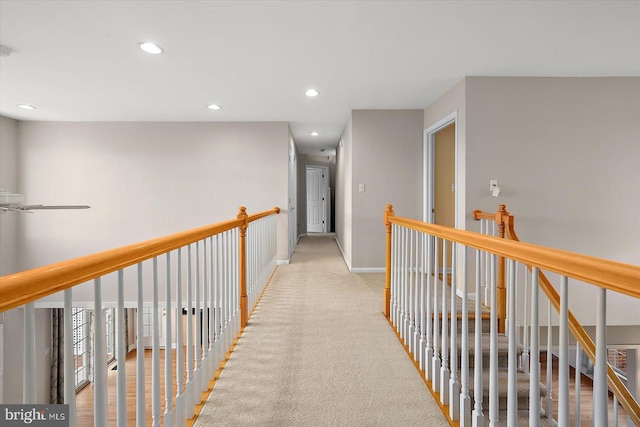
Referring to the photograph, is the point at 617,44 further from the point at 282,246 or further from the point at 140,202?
the point at 140,202

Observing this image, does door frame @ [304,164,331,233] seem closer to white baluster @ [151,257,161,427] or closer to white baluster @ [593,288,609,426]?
white baluster @ [151,257,161,427]

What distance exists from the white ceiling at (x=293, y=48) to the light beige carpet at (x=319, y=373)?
2.23 meters

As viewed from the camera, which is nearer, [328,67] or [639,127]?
[328,67]

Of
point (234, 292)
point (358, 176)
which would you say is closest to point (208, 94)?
point (358, 176)

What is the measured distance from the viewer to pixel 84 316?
6.62m

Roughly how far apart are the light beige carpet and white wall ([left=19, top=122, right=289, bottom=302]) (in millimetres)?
2546

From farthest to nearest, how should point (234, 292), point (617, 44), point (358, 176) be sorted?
point (358, 176), point (617, 44), point (234, 292)

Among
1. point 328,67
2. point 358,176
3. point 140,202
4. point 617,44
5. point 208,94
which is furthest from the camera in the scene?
point 140,202

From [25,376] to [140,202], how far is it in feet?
16.6

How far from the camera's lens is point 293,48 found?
270 cm

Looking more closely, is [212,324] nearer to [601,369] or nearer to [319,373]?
[319,373]

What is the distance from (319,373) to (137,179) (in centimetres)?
462

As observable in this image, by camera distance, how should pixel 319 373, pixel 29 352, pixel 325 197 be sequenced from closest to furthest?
pixel 29 352 < pixel 319 373 < pixel 325 197

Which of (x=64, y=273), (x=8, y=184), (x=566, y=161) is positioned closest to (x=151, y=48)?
(x=64, y=273)
